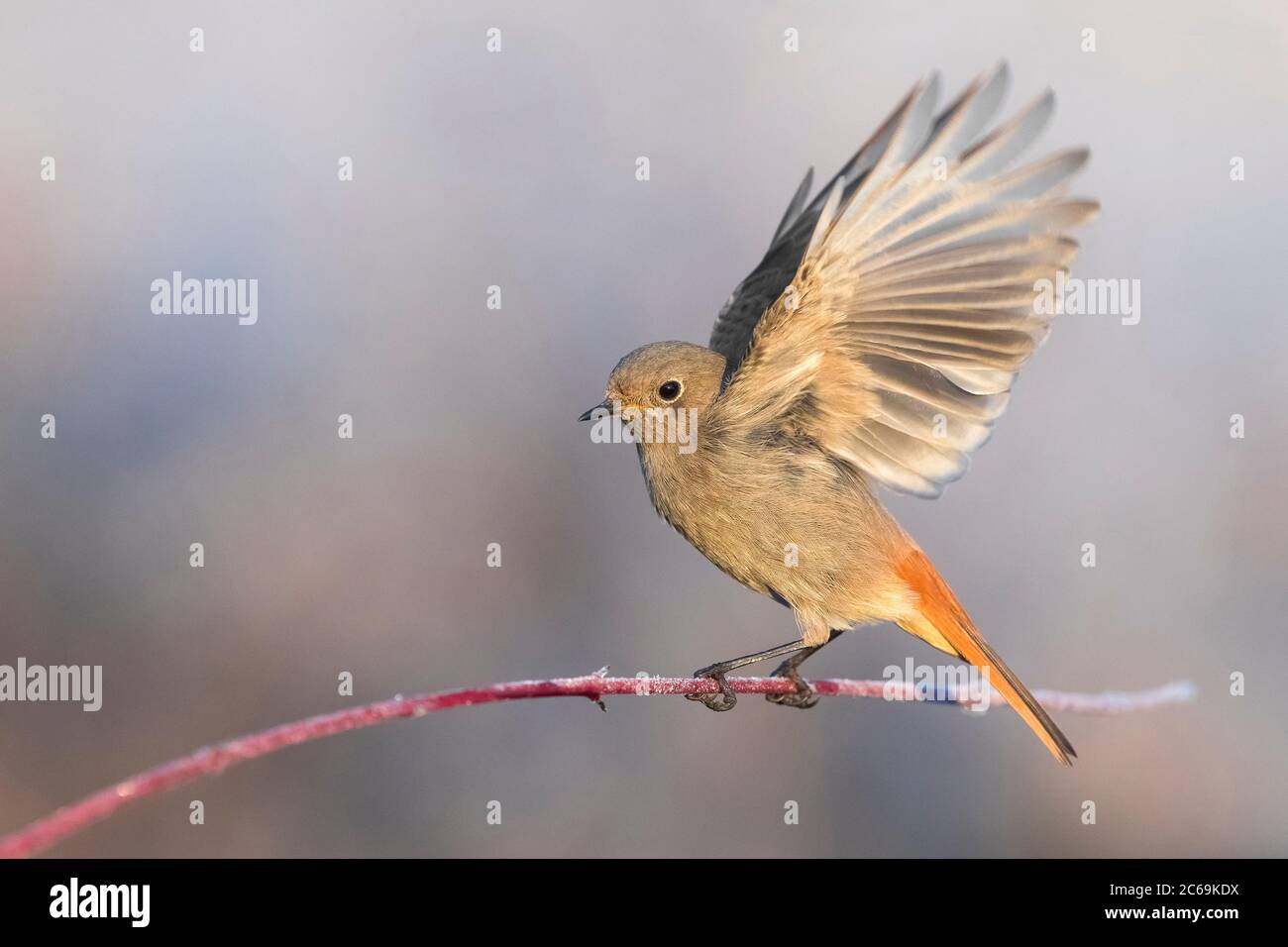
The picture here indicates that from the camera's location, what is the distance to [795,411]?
3041mm

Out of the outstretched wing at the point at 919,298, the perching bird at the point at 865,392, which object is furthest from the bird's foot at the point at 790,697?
the outstretched wing at the point at 919,298

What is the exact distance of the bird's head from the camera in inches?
121

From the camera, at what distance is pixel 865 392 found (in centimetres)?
302

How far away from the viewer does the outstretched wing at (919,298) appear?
2.50 metres

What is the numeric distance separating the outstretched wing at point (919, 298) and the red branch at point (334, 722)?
1.11 meters

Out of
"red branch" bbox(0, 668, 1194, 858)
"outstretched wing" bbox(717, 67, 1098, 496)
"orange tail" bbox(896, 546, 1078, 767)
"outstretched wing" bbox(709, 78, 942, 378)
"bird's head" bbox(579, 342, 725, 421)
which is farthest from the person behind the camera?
"outstretched wing" bbox(709, 78, 942, 378)

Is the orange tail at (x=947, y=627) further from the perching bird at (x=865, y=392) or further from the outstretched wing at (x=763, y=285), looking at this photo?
the outstretched wing at (x=763, y=285)

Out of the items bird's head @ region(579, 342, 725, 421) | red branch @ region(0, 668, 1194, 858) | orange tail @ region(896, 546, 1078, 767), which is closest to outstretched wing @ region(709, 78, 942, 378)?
bird's head @ region(579, 342, 725, 421)

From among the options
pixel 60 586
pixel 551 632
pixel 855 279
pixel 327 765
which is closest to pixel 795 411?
pixel 855 279

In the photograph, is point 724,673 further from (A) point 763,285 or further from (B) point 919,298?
(A) point 763,285

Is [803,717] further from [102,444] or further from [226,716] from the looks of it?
[102,444]

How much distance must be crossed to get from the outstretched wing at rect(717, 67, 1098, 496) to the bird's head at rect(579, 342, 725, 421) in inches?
6.3

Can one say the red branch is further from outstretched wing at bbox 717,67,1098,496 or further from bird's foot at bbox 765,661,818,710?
outstretched wing at bbox 717,67,1098,496

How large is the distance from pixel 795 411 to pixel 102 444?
4.41 meters
